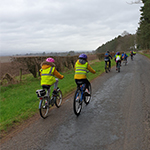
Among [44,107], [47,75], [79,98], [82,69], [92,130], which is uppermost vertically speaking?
[82,69]

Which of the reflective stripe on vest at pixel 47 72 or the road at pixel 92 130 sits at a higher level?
the reflective stripe on vest at pixel 47 72

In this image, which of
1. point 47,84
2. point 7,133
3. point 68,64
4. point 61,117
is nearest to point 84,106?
point 61,117

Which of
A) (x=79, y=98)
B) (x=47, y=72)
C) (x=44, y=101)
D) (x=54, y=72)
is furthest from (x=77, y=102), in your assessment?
(x=47, y=72)

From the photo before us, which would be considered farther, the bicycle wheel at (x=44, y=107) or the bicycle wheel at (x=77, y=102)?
the bicycle wheel at (x=77, y=102)

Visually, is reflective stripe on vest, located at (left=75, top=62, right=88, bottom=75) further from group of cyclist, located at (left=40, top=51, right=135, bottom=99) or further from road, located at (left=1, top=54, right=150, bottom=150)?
road, located at (left=1, top=54, right=150, bottom=150)

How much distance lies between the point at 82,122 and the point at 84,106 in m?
1.42

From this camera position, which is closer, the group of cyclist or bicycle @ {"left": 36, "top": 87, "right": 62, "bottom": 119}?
bicycle @ {"left": 36, "top": 87, "right": 62, "bottom": 119}

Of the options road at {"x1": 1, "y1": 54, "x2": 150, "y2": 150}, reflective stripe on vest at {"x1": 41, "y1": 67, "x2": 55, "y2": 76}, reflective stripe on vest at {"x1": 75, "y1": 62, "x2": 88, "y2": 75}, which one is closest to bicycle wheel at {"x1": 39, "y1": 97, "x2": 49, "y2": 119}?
road at {"x1": 1, "y1": 54, "x2": 150, "y2": 150}

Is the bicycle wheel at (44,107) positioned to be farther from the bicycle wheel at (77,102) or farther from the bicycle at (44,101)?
the bicycle wheel at (77,102)

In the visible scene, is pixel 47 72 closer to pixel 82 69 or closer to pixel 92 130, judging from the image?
pixel 82 69

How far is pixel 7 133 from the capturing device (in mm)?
4188

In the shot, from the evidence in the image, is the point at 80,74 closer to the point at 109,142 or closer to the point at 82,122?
the point at 82,122

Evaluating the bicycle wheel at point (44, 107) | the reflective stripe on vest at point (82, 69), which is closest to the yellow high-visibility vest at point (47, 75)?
the bicycle wheel at point (44, 107)

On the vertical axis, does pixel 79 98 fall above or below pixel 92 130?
above
